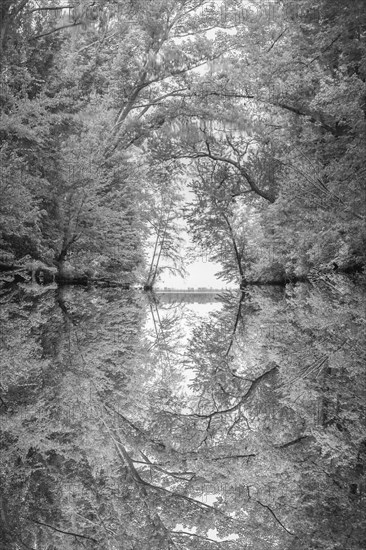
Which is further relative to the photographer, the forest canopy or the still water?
the forest canopy

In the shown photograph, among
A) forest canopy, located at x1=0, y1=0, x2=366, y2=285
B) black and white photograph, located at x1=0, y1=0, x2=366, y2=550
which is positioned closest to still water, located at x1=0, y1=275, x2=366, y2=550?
black and white photograph, located at x1=0, y1=0, x2=366, y2=550

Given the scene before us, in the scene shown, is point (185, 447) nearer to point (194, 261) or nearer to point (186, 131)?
point (186, 131)

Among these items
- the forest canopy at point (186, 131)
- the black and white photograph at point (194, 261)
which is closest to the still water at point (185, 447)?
the black and white photograph at point (194, 261)

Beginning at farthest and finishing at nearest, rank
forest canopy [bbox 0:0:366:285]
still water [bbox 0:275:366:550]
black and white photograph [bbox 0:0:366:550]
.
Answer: forest canopy [bbox 0:0:366:285]
black and white photograph [bbox 0:0:366:550]
still water [bbox 0:275:366:550]

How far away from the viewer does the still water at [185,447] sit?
2135 millimetres

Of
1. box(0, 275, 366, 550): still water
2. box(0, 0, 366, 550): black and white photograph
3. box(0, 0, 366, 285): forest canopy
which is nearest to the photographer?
box(0, 275, 366, 550): still water

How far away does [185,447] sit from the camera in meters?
3.27

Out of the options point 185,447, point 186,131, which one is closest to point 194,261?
point 186,131

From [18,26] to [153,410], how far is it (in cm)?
1202

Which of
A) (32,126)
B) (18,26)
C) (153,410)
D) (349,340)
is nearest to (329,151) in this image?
(32,126)

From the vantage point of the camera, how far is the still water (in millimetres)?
2135

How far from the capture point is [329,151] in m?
13.1

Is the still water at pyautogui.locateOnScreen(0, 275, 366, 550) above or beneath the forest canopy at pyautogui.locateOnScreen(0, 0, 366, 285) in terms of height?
beneath

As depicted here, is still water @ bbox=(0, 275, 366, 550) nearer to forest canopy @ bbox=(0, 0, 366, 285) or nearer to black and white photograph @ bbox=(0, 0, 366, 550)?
black and white photograph @ bbox=(0, 0, 366, 550)
